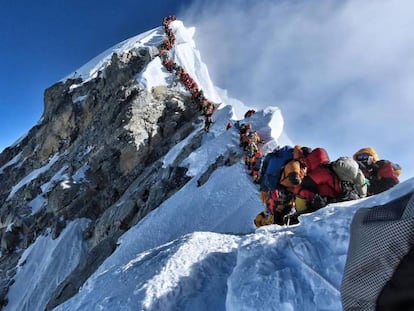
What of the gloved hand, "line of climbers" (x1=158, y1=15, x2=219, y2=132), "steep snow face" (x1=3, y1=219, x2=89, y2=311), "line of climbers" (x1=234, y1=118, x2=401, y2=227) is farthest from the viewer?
"line of climbers" (x1=158, y1=15, x2=219, y2=132)

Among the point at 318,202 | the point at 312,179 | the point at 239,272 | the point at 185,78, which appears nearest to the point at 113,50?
the point at 185,78

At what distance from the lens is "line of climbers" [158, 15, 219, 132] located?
26.3 m

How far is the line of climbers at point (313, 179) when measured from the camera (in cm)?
679

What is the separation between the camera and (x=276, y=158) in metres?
7.93

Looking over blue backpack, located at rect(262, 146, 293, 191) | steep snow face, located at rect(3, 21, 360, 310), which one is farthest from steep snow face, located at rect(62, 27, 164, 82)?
steep snow face, located at rect(3, 21, 360, 310)

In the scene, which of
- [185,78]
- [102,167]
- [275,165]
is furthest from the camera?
[185,78]

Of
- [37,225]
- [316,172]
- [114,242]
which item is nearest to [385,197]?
[316,172]

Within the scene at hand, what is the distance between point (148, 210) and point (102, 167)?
37.5ft

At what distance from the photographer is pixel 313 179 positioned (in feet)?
23.2

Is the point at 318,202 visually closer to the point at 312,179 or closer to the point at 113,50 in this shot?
the point at 312,179

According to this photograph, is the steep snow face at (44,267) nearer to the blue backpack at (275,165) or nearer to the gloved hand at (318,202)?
the blue backpack at (275,165)

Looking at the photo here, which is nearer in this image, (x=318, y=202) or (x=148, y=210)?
(x=318, y=202)

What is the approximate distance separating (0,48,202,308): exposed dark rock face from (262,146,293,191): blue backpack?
11.1 m

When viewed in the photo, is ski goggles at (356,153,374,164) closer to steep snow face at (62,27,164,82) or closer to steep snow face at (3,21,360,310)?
steep snow face at (3,21,360,310)
